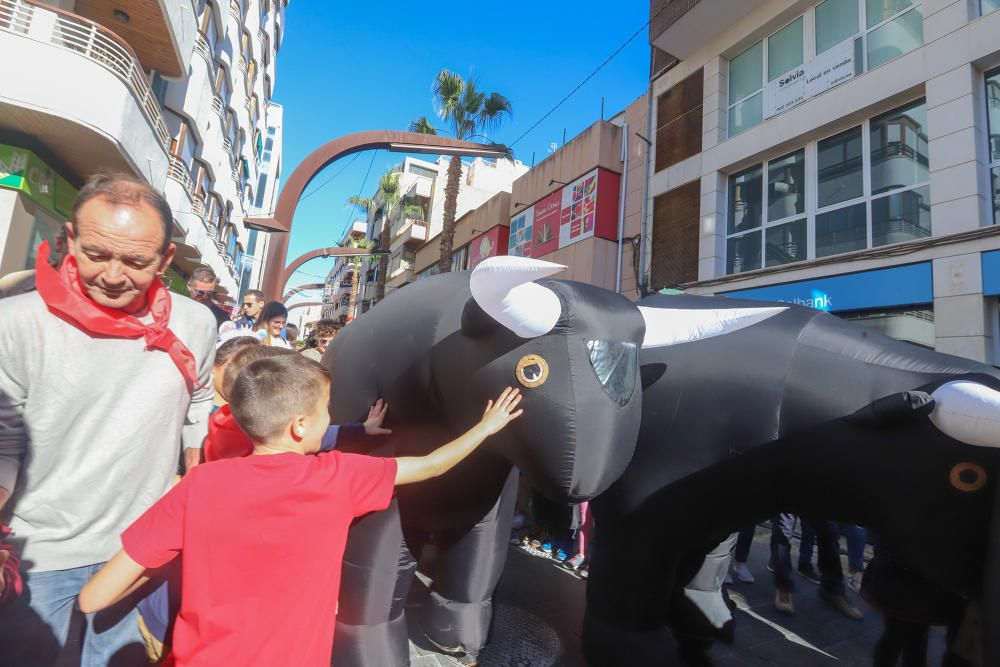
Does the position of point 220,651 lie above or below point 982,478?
below

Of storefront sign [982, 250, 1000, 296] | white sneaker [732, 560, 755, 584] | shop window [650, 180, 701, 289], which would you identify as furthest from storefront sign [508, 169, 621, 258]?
white sneaker [732, 560, 755, 584]

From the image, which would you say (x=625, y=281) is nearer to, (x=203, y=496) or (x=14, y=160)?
(x=14, y=160)

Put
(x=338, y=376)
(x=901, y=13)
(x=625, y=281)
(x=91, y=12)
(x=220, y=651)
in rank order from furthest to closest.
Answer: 1. (x=625, y=281)
2. (x=91, y=12)
3. (x=901, y=13)
4. (x=338, y=376)
5. (x=220, y=651)

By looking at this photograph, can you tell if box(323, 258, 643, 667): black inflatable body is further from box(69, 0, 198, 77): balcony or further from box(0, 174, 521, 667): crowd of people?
box(69, 0, 198, 77): balcony

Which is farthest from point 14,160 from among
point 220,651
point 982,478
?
point 982,478

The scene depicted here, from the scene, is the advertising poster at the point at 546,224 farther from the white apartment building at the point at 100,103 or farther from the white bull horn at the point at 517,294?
the white bull horn at the point at 517,294

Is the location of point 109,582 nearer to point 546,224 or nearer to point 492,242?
point 546,224

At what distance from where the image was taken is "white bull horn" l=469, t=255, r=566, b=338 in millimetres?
1636

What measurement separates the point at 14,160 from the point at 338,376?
23.8 feet

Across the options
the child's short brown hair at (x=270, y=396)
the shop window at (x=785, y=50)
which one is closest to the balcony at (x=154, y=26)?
the child's short brown hair at (x=270, y=396)

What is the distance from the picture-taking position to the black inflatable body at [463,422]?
68.2 inches

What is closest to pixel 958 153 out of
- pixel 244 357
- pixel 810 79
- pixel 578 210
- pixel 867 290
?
pixel 867 290

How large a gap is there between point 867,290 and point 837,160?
2035 millimetres

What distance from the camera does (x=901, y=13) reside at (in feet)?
23.6
